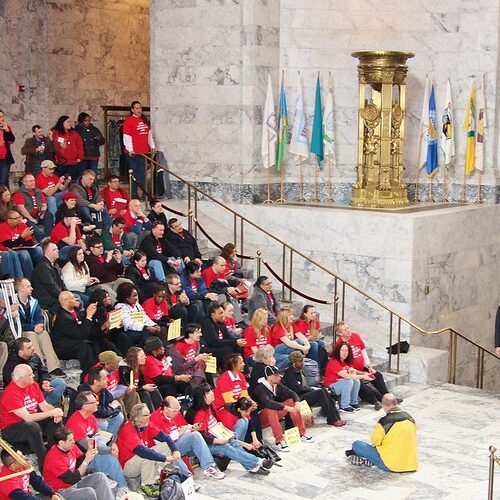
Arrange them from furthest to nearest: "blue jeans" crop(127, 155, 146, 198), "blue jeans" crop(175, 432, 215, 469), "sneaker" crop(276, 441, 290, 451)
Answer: "blue jeans" crop(127, 155, 146, 198), "sneaker" crop(276, 441, 290, 451), "blue jeans" crop(175, 432, 215, 469)

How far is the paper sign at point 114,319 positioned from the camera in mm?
12695

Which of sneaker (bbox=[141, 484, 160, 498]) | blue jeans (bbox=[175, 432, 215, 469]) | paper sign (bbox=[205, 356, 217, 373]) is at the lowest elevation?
sneaker (bbox=[141, 484, 160, 498])

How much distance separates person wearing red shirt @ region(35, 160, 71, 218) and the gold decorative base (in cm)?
522

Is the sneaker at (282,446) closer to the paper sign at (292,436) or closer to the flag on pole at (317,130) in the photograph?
the paper sign at (292,436)

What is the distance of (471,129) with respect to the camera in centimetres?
1886

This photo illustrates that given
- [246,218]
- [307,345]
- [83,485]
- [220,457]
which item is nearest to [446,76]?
[246,218]

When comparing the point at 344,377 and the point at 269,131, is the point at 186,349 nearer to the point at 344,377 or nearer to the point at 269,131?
the point at 344,377

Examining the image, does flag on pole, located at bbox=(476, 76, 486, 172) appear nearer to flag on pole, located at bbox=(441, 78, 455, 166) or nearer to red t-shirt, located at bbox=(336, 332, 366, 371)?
flag on pole, located at bbox=(441, 78, 455, 166)

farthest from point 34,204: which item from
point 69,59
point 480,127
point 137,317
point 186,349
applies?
point 69,59

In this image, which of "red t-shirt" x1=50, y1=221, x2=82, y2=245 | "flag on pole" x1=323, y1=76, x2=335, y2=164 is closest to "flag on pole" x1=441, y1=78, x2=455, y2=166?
"flag on pole" x1=323, y1=76, x2=335, y2=164

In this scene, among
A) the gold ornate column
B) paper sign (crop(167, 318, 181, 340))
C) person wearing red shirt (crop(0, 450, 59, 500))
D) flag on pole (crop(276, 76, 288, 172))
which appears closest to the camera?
person wearing red shirt (crop(0, 450, 59, 500))

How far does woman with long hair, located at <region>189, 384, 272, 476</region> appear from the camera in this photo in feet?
38.1

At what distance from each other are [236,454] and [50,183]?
20.7 feet

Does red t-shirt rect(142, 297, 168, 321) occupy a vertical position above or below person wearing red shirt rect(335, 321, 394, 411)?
above
